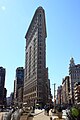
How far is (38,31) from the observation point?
156m

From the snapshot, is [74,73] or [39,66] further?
[74,73]

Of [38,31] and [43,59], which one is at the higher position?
[38,31]

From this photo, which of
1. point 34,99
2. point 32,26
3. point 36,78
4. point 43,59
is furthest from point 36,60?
point 32,26

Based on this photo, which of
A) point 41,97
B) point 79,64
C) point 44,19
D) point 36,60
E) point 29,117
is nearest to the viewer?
point 29,117

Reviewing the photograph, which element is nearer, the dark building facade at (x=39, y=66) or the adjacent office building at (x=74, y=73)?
the dark building facade at (x=39, y=66)

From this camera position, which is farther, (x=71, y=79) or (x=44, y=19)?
(x=71, y=79)

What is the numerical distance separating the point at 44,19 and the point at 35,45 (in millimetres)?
21478

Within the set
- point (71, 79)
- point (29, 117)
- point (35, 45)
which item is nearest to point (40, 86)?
point (35, 45)

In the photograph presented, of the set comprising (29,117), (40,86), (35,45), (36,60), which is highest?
(35,45)

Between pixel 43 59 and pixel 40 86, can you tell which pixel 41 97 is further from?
pixel 43 59

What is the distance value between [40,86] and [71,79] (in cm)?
4920

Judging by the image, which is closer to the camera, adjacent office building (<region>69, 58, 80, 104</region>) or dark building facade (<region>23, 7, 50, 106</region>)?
dark building facade (<region>23, 7, 50, 106</region>)

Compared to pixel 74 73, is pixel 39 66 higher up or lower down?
lower down

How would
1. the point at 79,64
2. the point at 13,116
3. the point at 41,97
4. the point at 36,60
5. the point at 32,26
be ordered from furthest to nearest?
1. the point at 79,64
2. the point at 32,26
3. the point at 36,60
4. the point at 41,97
5. the point at 13,116
